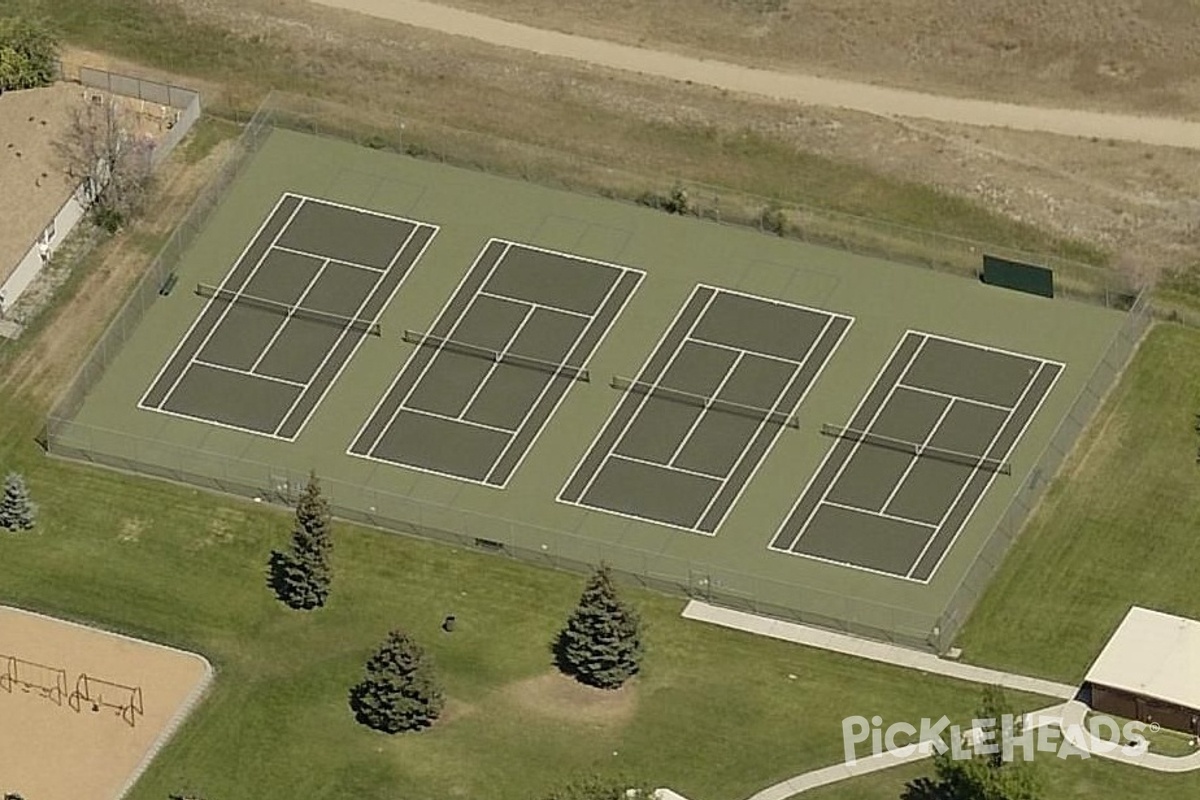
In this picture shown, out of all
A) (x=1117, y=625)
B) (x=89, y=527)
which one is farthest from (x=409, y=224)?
(x=1117, y=625)

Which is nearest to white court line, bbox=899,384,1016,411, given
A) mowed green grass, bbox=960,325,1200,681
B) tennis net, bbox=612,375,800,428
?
mowed green grass, bbox=960,325,1200,681

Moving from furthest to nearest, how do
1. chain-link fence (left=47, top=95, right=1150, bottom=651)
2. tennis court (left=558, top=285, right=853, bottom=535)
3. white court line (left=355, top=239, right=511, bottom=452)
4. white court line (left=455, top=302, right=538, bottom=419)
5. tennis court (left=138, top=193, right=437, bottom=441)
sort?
tennis court (left=138, top=193, right=437, bottom=441), white court line (left=455, top=302, right=538, bottom=419), white court line (left=355, top=239, right=511, bottom=452), tennis court (left=558, top=285, right=853, bottom=535), chain-link fence (left=47, top=95, right=1150, bottom=651)

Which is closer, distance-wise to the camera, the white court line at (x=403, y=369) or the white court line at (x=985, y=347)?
the white court line at (x=403, y=369)

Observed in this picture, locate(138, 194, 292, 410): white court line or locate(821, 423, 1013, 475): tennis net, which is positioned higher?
locate(821, 423, 1013, 475): tennis net

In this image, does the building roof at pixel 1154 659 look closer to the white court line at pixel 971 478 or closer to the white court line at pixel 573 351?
the white court line at pixel 971 478

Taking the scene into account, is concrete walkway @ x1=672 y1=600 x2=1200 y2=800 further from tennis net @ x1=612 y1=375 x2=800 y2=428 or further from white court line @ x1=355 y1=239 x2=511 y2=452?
white court line @ x1=355 y1=239 x2=511 y2=452

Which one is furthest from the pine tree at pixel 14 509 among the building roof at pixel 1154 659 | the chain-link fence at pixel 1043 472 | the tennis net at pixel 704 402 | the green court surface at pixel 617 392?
the building roof at pixel 1154 659
